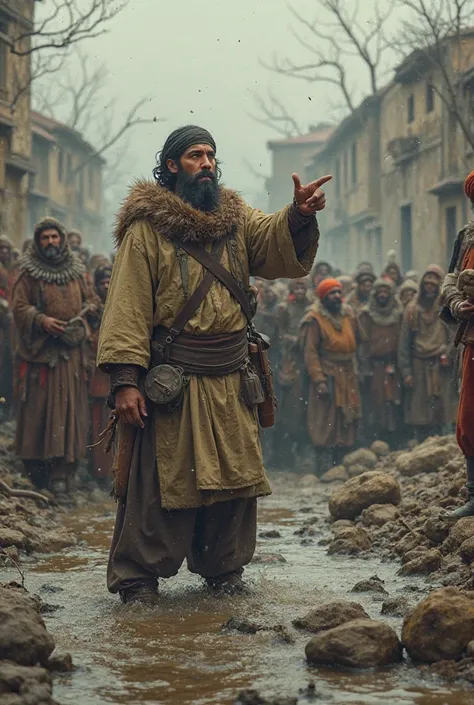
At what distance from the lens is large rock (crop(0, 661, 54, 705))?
12.3 ft

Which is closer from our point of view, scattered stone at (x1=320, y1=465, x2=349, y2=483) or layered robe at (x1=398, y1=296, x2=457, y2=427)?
scattered stone at (x1=320, y1=465, x2=349, y2=483)

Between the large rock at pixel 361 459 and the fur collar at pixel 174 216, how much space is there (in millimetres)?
7324

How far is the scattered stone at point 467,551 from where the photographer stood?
20.1ft

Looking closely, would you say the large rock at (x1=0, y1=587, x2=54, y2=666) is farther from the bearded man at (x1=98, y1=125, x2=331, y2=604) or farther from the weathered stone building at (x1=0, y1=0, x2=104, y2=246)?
the weathered stone building at (x1=0, y1=0, x2=104, y2=246)

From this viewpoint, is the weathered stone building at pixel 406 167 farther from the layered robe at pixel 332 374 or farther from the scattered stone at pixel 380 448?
the scattered stone at pixel 380 448

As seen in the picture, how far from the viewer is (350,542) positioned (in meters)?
7.61

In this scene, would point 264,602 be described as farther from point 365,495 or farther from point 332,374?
point 332,374

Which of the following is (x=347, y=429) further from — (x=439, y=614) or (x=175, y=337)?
(x=439, y=614)

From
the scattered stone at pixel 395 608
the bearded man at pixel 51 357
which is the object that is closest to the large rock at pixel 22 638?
the scattered stone at pixel 395 608

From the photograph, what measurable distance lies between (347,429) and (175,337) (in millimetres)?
8316

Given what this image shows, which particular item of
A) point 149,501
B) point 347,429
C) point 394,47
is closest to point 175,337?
point 149,501

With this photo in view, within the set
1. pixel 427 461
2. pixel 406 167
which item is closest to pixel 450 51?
pixel 406 167

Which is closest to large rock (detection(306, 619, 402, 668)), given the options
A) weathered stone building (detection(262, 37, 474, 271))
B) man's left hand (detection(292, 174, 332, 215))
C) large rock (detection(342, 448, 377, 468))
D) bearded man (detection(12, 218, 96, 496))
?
man's left hand (detection(292, 174, 332, 215))

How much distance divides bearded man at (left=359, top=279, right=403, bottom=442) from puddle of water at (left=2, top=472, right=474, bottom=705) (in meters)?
7.16
